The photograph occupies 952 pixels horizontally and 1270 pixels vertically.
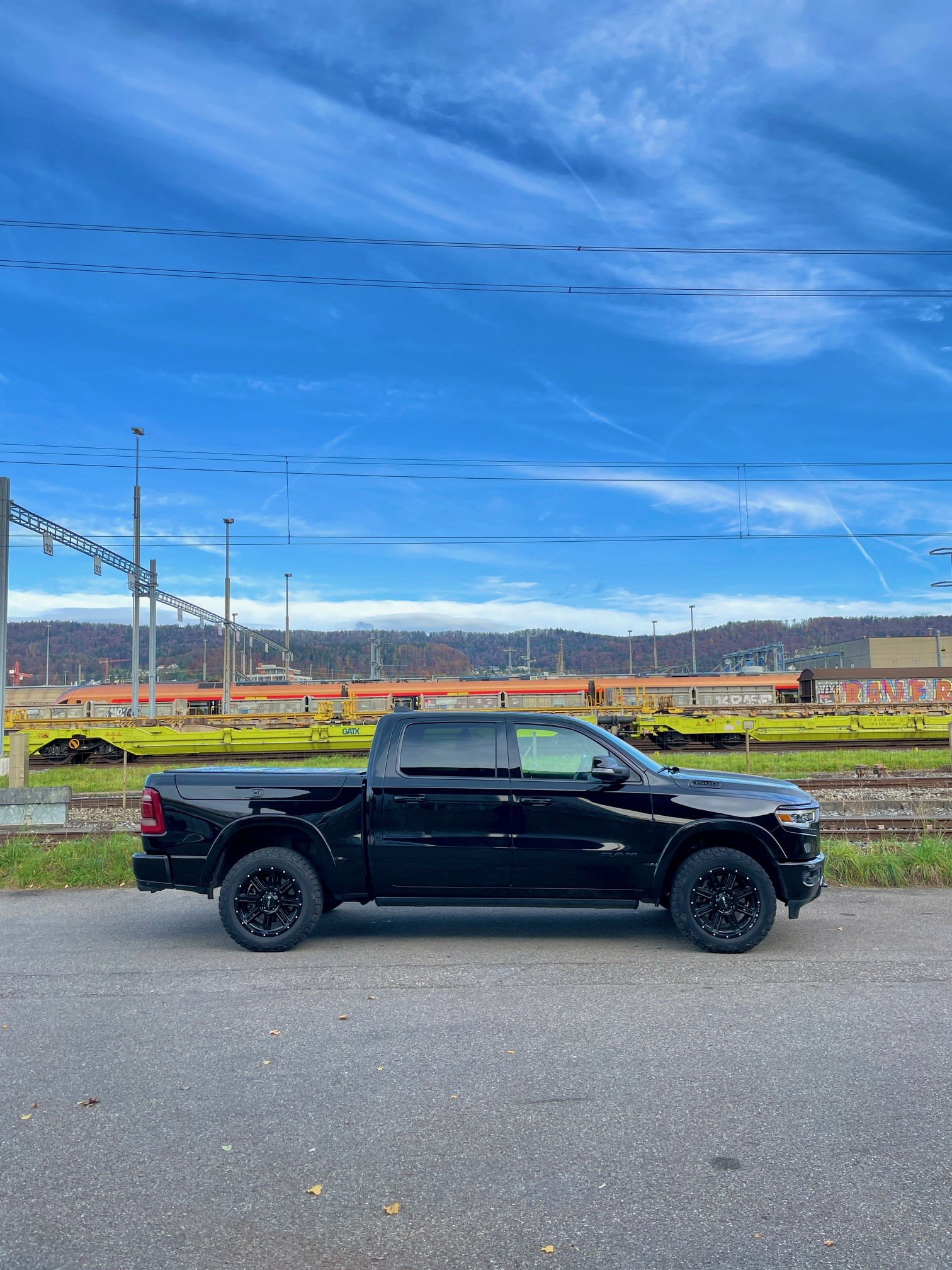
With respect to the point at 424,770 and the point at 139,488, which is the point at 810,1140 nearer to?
the point at 424,770

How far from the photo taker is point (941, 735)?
30531mm

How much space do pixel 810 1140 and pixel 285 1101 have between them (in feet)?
7.49

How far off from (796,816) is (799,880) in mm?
452

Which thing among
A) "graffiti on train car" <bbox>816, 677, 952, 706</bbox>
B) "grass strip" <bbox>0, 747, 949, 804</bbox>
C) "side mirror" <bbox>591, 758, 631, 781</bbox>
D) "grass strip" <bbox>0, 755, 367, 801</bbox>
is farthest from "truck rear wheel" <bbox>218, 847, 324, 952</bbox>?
"graffiti on train car" <bbox>816, 677, 952, 706</bbox>

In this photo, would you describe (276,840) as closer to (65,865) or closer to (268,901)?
(268,901)

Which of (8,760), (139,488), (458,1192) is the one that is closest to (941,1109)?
(458,1192)

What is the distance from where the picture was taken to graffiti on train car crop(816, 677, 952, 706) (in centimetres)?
4934

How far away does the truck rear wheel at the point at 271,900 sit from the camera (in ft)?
22.3

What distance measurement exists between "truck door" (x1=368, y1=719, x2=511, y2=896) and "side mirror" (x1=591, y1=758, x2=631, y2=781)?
2.18 feet

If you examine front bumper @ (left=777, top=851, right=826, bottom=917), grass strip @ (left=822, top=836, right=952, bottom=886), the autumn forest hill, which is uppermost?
the autumn forest hill

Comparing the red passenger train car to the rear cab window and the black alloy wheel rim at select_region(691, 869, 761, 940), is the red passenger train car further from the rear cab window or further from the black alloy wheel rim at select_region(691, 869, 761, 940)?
the black alloy wheel rim at select_region(691, 869, 761, 940)

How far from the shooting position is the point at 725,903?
263 inches

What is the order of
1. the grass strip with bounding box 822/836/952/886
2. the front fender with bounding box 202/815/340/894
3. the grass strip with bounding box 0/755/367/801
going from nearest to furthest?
the front fender with bounding box 202/815/340/894 → the grass strip with bounding box 822/836/952/886 → the grass strip with bounding box 0/755/367/801

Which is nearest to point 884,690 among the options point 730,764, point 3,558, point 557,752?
point 730,764
